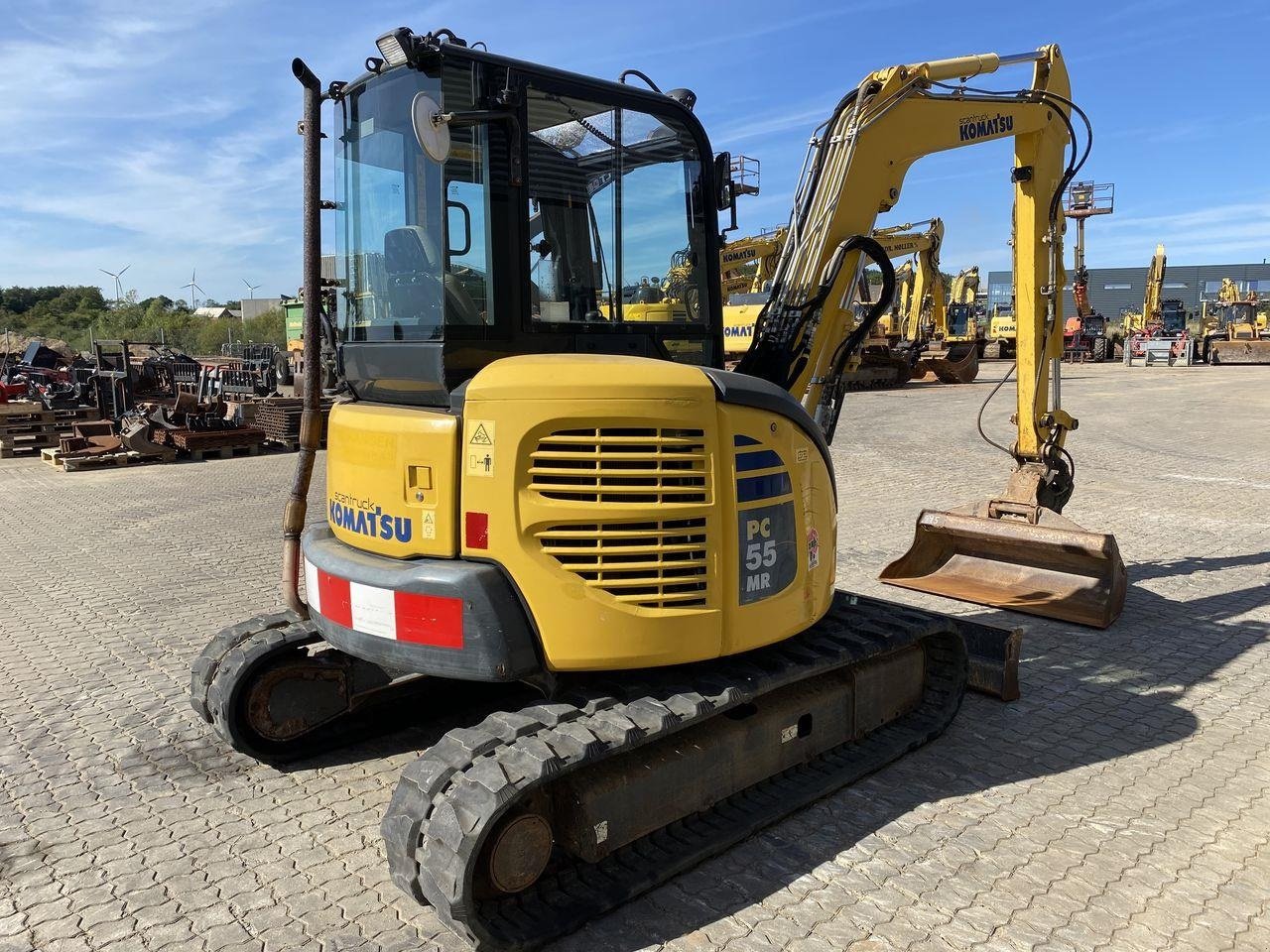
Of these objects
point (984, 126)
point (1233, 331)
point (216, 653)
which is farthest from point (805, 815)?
point (1233, 331)

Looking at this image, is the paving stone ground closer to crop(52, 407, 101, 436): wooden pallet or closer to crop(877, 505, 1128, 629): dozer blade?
crop(877, 505, 1128, 629): dozer blade

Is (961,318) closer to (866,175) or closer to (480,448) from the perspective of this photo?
(866,175)

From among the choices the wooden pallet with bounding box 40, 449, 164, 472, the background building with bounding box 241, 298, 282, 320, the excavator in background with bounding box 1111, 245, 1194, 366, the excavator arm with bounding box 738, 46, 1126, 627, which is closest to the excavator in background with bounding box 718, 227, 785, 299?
the wooden pallet with bounding box 40, 449, 164, 472

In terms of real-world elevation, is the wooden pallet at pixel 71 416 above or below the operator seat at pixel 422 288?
below

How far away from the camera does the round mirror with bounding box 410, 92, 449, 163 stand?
325cm

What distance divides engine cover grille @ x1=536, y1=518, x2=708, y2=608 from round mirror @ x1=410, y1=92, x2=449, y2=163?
4.55ft

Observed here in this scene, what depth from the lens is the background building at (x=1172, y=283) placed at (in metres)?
91.9

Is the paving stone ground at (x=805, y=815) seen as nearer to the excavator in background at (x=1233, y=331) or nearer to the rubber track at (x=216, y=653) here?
the rubber track at (x=216, y=653)

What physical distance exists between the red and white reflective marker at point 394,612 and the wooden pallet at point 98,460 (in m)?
12.7

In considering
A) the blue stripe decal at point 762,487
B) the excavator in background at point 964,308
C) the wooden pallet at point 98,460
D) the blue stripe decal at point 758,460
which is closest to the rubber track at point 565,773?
the blue stripe decal at point 762,487

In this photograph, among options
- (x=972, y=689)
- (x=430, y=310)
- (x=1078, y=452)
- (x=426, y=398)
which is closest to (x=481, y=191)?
(x=430, y=310)

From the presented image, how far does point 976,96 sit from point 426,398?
Answer: 4100 millimetres

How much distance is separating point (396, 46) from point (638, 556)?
2063mm

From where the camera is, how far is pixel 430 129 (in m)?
3.27
